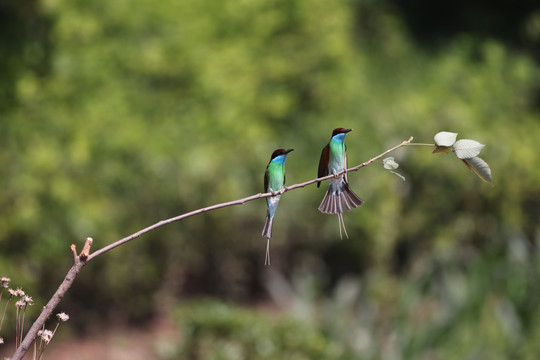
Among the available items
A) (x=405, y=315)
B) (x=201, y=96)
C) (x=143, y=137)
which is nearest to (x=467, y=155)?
(x=405, y=315)

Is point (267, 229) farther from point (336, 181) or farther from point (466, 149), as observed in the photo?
point (466, 149)

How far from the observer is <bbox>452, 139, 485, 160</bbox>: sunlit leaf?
2.58ft

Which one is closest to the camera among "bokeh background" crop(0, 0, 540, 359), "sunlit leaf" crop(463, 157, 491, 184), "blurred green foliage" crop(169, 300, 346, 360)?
"sunlit leaf" crop(463, 157, 491, 184)

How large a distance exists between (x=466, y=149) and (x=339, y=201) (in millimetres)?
160

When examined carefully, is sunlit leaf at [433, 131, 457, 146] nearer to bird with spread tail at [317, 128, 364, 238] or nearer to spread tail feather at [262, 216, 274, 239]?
bird with spread tail at [317, 128, 364, 238]

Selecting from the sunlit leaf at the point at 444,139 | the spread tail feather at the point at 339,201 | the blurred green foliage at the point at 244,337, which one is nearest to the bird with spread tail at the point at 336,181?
the spread tail feather at the point at 339,201

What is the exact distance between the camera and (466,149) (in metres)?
0.80

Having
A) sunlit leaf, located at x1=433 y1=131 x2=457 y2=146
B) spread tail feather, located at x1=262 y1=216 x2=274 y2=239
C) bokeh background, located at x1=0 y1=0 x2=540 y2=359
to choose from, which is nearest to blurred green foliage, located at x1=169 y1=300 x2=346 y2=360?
bokeh background, located at x1=0 y1=0 x2=540 y2=359

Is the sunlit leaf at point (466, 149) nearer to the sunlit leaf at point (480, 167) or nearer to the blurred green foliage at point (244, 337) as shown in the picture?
the sunlit leaf at point (480, 167)

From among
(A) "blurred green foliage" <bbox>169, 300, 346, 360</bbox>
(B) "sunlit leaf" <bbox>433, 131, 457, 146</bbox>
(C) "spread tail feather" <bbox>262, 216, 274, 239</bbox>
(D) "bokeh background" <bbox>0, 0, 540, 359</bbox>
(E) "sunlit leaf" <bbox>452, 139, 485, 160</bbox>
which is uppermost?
(D) "bokeh background" <bbox>0, 0, 540, 359</bbox>

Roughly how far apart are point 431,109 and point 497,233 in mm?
1976

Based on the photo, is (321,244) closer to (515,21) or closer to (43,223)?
(43,223)

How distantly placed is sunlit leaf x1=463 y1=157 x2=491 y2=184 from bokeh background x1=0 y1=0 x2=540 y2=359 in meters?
3.41

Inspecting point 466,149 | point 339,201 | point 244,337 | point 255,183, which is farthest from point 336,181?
point 255,183
